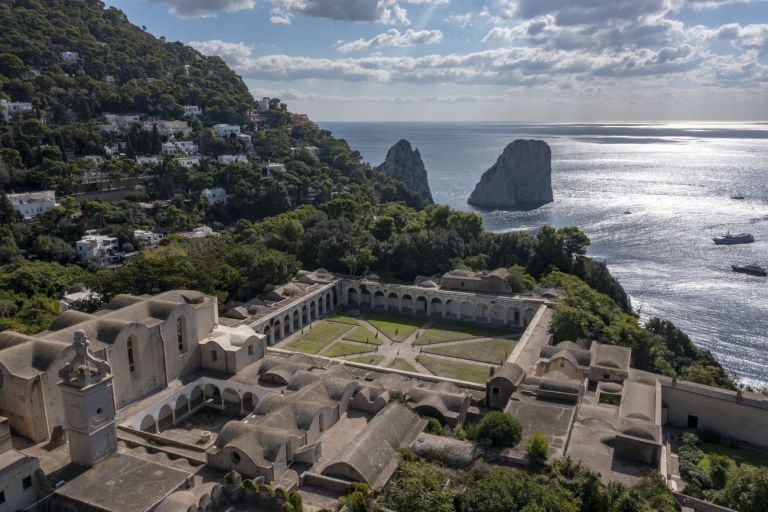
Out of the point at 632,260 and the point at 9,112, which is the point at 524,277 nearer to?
the point at 632,260

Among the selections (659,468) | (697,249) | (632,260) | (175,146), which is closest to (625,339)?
(659,468)

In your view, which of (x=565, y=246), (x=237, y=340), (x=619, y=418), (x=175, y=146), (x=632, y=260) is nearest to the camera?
(x=619, y=418)

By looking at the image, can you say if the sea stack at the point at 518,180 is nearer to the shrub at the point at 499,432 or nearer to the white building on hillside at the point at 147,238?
the white building on hillside at the point at 147,238

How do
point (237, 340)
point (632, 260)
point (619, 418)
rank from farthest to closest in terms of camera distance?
point (632, 260), point (237, 340), point (619, 418)

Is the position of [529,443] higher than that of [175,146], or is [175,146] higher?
[175,146]

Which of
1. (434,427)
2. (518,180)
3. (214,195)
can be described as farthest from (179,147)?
(434,427)

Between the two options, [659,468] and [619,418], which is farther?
[619,418]
